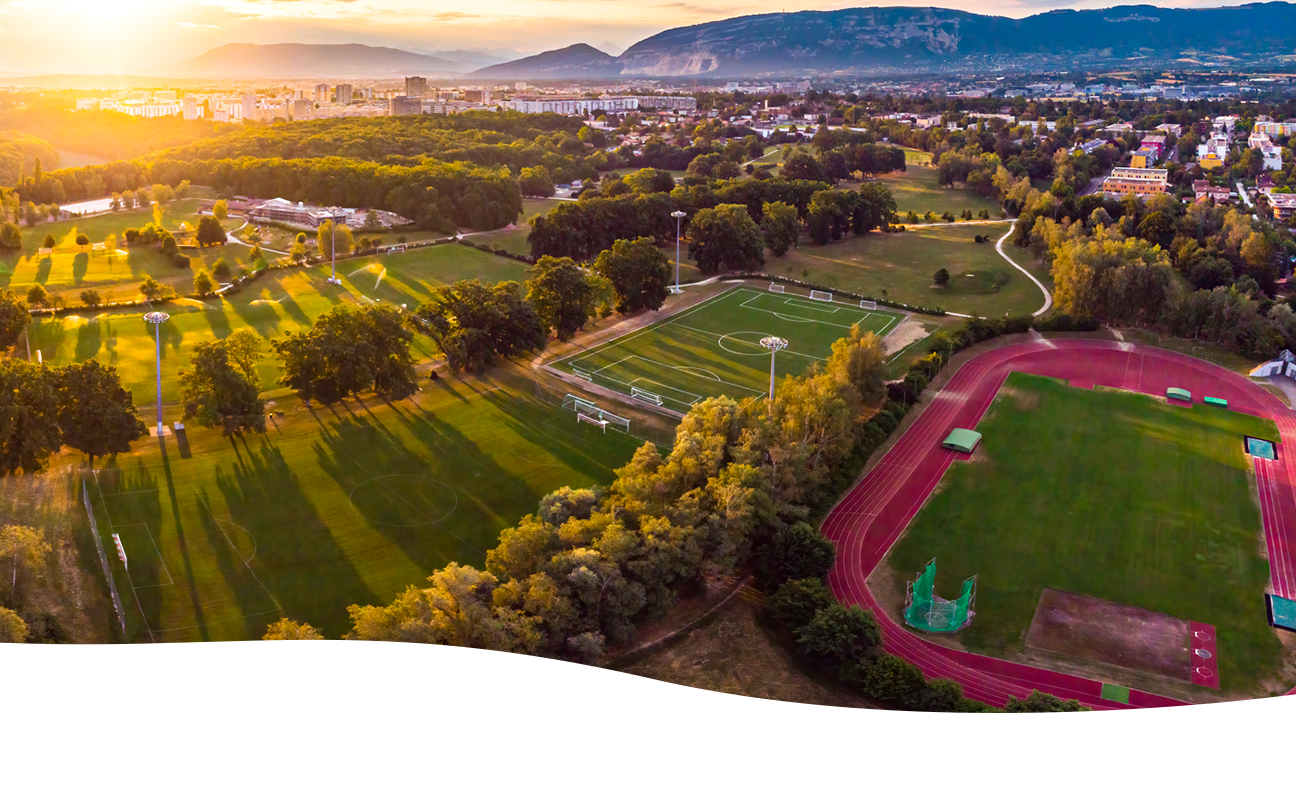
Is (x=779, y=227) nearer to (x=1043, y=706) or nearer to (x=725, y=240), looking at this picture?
(x=725, y=240)

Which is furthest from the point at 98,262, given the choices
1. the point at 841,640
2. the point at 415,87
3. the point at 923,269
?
the point at 415,87

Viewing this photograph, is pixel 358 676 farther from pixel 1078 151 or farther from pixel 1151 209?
pixel 1078 151

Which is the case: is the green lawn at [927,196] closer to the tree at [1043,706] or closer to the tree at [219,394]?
the tree at [219,394]

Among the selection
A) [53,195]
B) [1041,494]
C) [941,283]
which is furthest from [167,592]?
[53,195]

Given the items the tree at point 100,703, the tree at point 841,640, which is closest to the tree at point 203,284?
the tree at point 100,703

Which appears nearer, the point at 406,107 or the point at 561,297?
the point at 561,297
